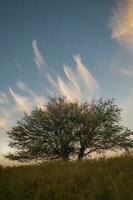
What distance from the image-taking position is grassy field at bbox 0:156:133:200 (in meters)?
9.94

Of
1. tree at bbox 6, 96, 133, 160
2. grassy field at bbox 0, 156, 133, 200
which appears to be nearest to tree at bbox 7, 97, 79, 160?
tree at bbox 6, 96, 133, 160

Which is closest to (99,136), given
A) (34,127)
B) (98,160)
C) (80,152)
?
(80,152)

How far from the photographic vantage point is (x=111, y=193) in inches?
379

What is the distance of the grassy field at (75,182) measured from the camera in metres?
9.94

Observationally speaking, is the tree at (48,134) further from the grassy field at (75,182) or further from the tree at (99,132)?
the grassy field at (75,182)

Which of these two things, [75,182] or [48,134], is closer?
[75,182]

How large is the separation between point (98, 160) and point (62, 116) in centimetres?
2792

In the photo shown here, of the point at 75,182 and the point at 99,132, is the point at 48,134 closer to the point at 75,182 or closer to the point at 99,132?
the point at 99,132

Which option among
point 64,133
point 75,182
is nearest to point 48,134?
point 64,133

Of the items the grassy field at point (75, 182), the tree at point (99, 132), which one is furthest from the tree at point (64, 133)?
the grassy field at point (75, 182)

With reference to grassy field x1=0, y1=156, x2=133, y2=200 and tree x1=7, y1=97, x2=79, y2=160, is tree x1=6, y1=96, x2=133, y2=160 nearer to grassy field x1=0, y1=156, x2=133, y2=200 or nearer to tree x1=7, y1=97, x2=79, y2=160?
tree x1=7, y1=97, x2=79, y2=160

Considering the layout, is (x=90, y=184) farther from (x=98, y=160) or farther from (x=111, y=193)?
(x=98, y=160)

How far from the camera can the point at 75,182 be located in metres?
11.6

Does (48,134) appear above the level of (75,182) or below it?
above
